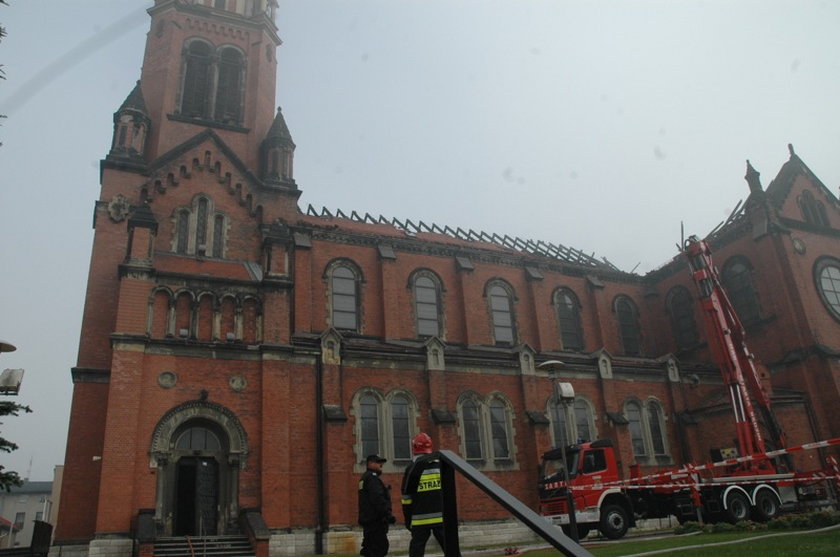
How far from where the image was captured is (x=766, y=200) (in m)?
34.5

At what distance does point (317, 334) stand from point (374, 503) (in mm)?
21220

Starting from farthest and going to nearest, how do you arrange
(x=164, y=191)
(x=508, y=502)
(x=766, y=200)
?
1. (x=766, y=200)
2. (x=164, y=191)
3. (x=508, y=502)

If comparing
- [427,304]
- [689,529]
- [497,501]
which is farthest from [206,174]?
[497,501]

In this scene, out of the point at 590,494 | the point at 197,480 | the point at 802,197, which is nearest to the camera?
the point at 590,494

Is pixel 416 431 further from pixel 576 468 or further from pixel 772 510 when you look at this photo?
pixel 772 510

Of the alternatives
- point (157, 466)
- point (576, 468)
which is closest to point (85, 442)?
point (157, 466)

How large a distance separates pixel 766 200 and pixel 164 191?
95.1 ft

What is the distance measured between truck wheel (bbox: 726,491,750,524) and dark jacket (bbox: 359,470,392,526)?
1768 cm

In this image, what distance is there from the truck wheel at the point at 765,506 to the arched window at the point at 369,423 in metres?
13.0

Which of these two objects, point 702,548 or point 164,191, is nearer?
Result: point 702,548

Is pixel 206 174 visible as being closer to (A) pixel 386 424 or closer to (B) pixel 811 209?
(A) pixel 386 424

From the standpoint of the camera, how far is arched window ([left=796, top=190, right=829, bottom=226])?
36.3 metres

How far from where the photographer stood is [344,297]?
30.5 metres

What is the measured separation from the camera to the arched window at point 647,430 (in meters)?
30.8
